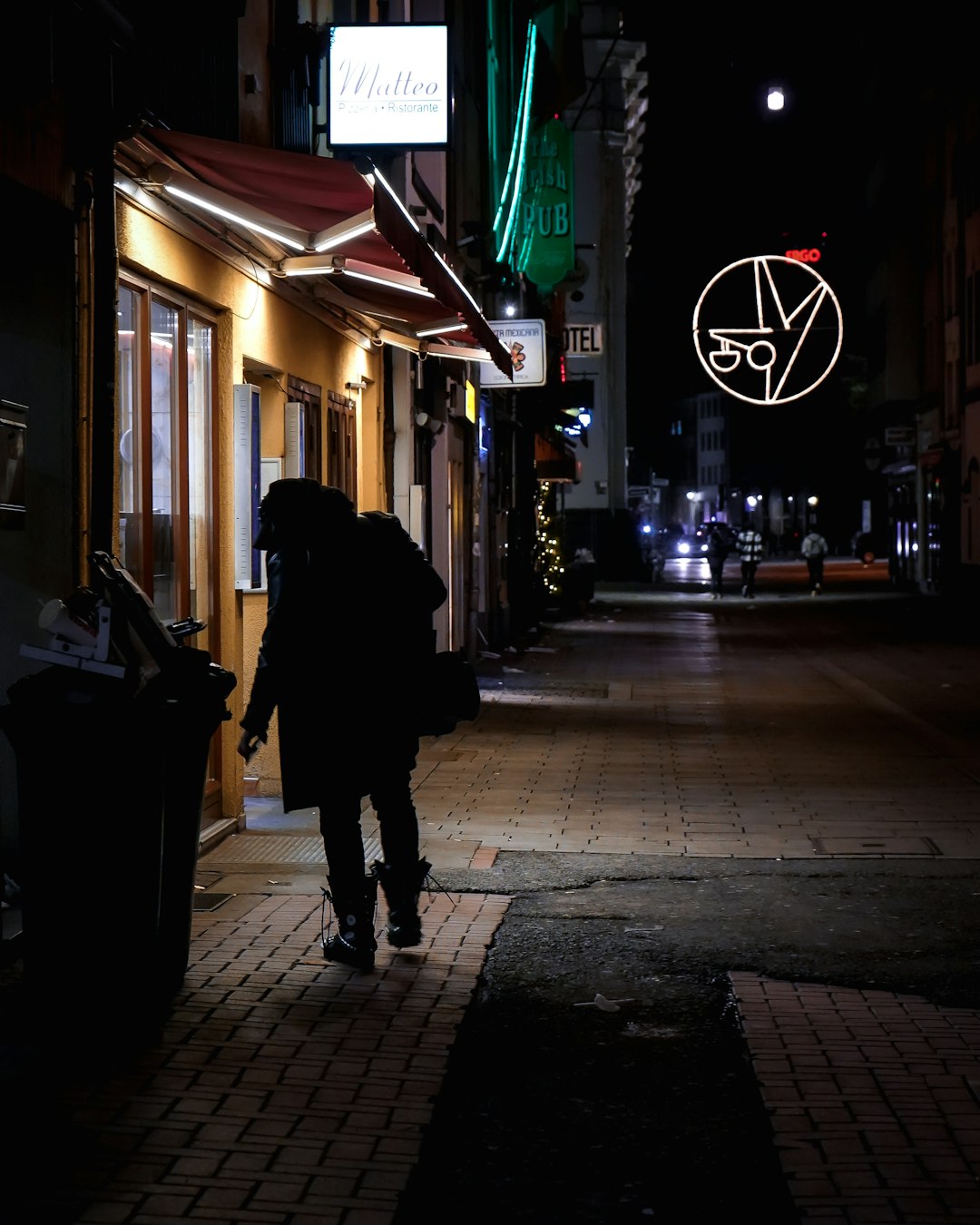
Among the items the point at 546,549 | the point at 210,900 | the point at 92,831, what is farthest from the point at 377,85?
the point at 546,549

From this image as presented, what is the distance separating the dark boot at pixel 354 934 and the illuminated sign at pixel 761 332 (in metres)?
15.2

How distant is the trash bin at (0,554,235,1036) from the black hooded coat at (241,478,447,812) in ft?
2.52

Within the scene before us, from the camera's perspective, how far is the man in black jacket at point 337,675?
6.30m

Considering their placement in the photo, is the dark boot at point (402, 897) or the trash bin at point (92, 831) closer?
the trash bin at point (92, 831)

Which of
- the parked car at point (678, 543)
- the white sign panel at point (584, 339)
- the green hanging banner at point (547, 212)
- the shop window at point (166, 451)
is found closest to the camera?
the shop window at point (166, 451)

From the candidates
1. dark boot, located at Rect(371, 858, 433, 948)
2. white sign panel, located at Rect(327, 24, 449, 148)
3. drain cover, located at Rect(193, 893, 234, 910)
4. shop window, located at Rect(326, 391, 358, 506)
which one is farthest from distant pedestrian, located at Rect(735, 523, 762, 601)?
dark boot, located at Rect(371, 858, 433, 948)

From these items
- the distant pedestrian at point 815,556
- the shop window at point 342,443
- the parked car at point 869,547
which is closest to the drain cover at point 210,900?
the shop window at point 342,443

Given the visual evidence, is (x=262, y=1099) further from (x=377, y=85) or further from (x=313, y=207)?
(x=377, y=85)

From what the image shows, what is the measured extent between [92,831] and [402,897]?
5.02 ft

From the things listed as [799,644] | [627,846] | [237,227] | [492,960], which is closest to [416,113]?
[237,227]

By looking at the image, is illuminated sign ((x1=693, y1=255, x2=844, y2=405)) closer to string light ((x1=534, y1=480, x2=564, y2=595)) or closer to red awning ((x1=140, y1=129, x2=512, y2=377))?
string light ((x1=534, y1=480, x2=564, y2=595))

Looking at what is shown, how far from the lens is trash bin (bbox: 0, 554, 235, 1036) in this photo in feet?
17.9

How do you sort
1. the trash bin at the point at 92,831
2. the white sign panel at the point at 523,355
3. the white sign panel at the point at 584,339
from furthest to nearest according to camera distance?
the white sign panel at the point at 584,339 < the white sign panel at the point at 523,355 < the trash bin at the point at 92,831

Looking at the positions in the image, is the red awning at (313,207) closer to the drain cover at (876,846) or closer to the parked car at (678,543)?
the drain cover at (876,846)
